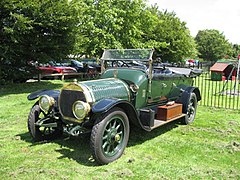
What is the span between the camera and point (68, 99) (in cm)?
439

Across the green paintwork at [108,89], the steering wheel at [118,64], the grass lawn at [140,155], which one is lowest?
the grass lawn at [140,155]

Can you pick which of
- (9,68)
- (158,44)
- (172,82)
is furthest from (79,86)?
(158,44)

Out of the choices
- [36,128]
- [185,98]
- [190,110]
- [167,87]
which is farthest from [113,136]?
[190,110]

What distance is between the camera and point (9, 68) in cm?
1264

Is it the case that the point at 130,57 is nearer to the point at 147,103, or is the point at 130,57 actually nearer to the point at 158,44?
the point at 147,103

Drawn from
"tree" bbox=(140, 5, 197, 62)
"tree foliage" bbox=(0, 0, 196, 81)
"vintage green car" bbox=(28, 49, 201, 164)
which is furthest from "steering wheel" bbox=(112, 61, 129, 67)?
"tree" bbox=(140, 5, 197, 62)

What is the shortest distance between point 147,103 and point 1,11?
890 centimetres

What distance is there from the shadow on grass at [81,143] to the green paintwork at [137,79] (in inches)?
26.3

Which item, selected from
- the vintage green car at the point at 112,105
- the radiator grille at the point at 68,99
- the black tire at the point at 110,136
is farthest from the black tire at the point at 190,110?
the radiator grille at the point at 68,99

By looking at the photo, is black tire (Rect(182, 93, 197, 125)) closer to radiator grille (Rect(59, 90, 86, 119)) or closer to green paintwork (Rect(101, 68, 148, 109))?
green paintwork (Rect(101, 68, 148, 109))

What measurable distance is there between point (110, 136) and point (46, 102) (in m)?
1.42

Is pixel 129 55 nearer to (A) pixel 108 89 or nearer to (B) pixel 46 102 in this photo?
(A) pixel 108 89

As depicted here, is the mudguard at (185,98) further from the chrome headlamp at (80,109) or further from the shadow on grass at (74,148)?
the chrome headlamp at (80,109)

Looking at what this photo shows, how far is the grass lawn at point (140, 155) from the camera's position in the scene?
358 centimetres
